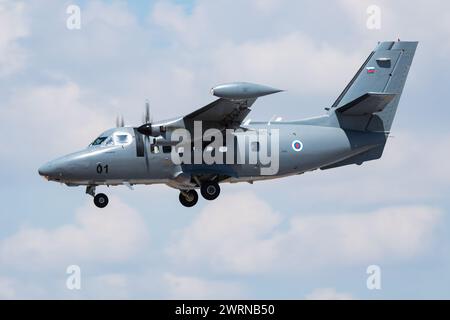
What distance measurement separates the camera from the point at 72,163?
3148 cm

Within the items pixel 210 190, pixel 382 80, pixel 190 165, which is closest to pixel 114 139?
pixel 190 165

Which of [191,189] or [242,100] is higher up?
[242,100]

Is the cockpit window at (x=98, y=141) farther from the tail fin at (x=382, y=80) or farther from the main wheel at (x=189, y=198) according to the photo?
the tail fin at (x=382, y=80)

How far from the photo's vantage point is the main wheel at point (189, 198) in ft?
111

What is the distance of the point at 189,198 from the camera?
111ft

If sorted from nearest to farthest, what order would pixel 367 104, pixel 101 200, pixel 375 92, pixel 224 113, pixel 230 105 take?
pixel 230 105 → pixel 224 113 → pixel 101 200 → pixel 367 104 → pixel 375 92

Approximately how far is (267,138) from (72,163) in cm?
587

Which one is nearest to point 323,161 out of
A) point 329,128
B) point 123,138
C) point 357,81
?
point 329,128

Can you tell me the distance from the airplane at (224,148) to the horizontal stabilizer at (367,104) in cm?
3

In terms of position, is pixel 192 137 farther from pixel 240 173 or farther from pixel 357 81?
pixel 357 81

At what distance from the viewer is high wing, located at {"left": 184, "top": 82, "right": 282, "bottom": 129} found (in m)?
28.9

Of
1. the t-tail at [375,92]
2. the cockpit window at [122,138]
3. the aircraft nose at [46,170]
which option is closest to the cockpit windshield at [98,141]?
the cockpit window at [122,138]

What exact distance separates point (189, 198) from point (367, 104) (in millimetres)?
6331

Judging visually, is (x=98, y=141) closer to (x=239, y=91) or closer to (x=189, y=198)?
(x=189, y=198)
